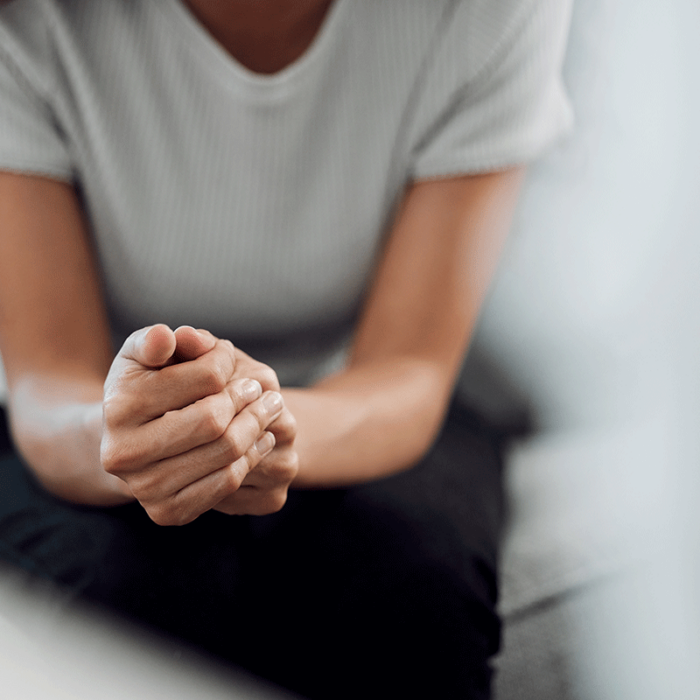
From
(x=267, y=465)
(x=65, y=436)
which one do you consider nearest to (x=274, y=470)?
(x=267, y=465)

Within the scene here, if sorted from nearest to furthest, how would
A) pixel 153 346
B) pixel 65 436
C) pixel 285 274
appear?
pixel 153 346, pixel 65 436, pixel 285 274

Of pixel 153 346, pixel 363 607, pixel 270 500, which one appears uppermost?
pixel 153 346

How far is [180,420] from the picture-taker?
223 millimetres

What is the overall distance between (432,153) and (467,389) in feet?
0.62

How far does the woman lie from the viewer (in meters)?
0.34

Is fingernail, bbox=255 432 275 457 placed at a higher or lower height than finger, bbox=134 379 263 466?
lower

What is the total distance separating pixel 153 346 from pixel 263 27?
248 mm

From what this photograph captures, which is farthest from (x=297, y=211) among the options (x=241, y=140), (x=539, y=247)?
(x=539, y=247)

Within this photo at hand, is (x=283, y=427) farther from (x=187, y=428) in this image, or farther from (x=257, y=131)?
(x=257, y=131)

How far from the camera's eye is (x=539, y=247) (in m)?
0.44

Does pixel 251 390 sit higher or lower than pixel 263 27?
lower

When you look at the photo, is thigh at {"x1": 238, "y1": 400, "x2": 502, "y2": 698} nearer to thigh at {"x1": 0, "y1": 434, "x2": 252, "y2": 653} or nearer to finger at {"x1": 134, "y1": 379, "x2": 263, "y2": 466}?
thigh at {"x1": 0, "y1": 434, "x2": 252, "y2": 653}

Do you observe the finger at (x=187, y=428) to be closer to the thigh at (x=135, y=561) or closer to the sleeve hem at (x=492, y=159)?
the thigh at (x=135, y=561)

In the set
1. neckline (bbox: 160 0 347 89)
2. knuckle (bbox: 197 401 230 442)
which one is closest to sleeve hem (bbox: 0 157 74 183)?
neckline (bbox: 160 0 347 89)
